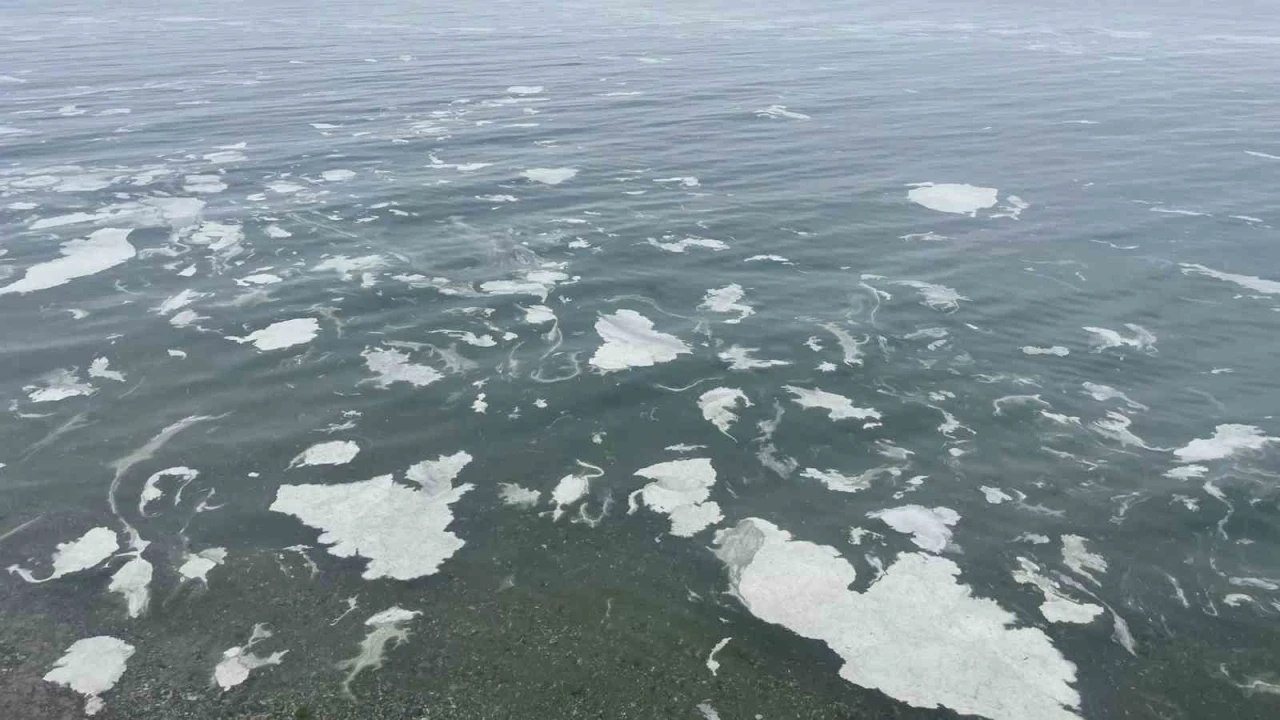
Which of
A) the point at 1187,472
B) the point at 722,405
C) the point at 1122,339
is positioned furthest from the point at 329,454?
the point at 1122,339

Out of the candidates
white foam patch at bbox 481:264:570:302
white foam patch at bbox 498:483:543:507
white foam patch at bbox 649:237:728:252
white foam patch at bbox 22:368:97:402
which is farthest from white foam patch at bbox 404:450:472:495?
white foam patch at bbox 649:237:728:252

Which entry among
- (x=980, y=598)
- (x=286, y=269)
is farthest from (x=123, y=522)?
(x=980, y=598)

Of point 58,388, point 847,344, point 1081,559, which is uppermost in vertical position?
point 847,344

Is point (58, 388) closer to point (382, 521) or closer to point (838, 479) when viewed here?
point (382, 521)

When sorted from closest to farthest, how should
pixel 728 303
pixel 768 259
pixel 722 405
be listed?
pixel 722 405
pixel 728 303
pixel 768 259

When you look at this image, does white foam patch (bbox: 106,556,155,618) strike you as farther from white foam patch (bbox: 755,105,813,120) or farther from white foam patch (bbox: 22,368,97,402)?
white foam patch (bbox: 755,105,813,120)
